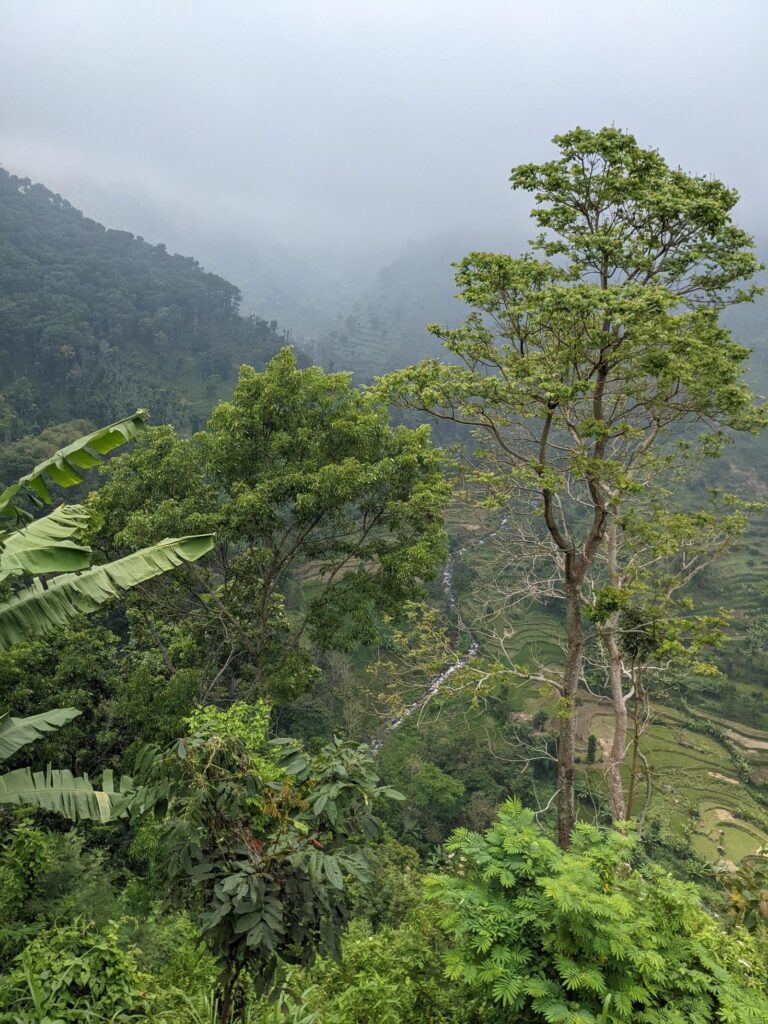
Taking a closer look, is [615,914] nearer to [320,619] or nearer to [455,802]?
[320,619]

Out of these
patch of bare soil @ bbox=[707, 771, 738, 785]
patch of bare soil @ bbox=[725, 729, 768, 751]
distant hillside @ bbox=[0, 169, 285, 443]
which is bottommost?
patch of bare soil @ bbox=[707, 771, 738, 785]

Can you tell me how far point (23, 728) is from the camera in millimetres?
4176

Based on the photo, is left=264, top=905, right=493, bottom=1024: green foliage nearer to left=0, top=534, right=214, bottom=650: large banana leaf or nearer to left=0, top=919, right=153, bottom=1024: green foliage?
left=0, top=919, right=153, bottom=1024: green foliage

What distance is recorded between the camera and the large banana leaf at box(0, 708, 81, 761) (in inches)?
158

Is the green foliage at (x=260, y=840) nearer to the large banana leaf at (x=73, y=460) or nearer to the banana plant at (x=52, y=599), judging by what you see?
the banana plant at (x=52, y=599)

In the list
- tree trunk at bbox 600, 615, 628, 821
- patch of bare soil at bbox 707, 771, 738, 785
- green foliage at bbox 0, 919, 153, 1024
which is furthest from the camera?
patch of bare soil at bbox 707, 771, 738, 785

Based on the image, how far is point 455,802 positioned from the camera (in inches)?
939

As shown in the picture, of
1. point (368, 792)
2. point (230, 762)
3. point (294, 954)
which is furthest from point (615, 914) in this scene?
point (230, 762)

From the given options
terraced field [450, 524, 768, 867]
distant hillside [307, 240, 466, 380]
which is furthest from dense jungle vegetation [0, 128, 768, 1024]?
distant hillside [307, 240, 466, 380]

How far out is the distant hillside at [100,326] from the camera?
50188 mm

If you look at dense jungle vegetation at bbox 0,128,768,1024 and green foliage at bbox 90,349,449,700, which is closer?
dense jungle vegetation at bbox 0,128,768,1024

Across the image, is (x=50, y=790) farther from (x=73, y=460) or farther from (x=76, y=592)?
(x=73, y=460)

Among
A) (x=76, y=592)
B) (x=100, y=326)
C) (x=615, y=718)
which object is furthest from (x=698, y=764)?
(x=100, y=326)

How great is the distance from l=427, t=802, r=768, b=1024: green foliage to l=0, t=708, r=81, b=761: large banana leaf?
9.60 feet
